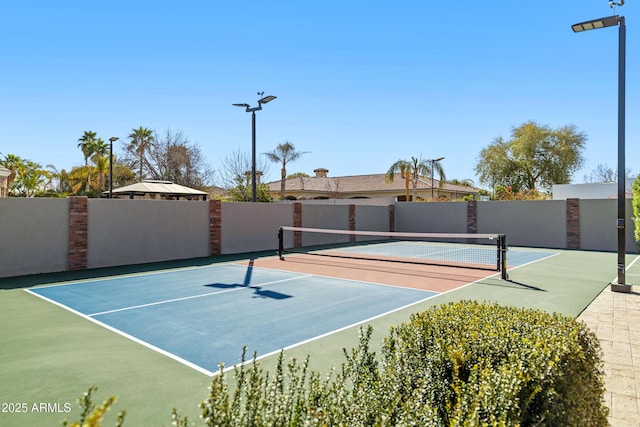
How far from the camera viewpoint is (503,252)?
33.0 feet

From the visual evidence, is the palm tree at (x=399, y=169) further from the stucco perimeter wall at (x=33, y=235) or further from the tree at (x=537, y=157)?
the stucco perimeter wall at (x=33, y=235)

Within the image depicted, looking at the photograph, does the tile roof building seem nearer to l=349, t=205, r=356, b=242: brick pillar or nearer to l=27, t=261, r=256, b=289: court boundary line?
l=349, t=205, r=356, b=242: brick pillar

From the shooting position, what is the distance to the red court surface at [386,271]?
970cm

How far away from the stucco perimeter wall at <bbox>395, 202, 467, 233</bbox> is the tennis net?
A: 84 centimetres

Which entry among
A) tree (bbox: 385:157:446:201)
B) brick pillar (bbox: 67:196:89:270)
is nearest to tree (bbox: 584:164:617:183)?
tree (bbox: 385:157:446:201)

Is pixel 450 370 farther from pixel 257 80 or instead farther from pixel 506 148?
pixel 506 148

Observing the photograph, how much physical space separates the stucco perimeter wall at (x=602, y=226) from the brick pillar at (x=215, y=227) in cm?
1625

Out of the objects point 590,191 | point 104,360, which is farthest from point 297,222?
point 590,191

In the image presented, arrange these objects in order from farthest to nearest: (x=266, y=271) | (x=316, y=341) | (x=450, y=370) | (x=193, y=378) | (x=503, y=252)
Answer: (x=266, y=271) → (x=503, y=252) → (x=316, y=341) → (x=193, y=378) → (x=450, y=370)

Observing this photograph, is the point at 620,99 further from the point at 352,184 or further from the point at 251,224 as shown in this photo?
the point at 352,184

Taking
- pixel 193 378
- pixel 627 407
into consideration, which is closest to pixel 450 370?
pixel 627 407

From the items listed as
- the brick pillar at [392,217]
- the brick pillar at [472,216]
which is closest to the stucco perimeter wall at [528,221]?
the brick pillar at [472,216]

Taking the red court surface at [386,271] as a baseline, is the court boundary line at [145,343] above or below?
below

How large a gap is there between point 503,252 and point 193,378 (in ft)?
27.8
